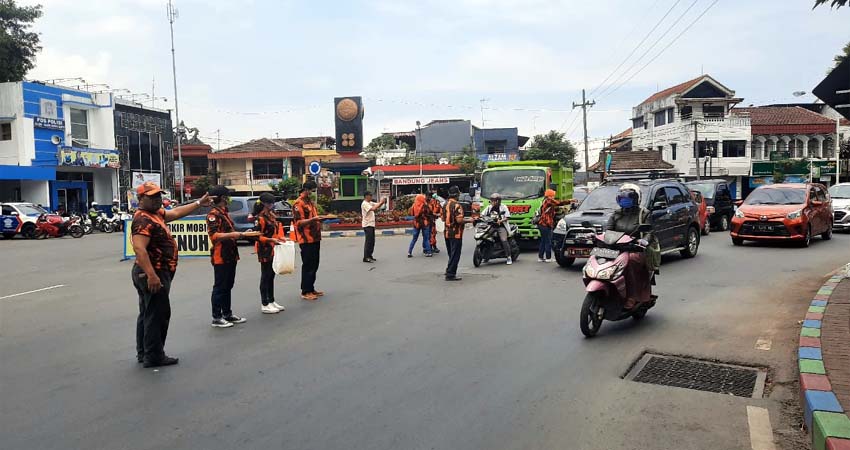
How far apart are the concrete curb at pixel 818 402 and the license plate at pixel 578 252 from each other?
209 inches

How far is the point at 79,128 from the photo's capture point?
3712 cm

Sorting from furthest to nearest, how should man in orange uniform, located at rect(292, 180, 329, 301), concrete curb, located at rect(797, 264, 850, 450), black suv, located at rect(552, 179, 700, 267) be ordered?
black suv, located at rect(552, 179, 700, 267), man in orange uniform, located at rect(292, 180, 329, 301), concrete curb, located at rect(797, 264, 850, 450)

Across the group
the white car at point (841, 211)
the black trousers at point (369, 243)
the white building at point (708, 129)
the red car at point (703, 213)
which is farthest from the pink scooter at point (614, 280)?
the white building at point (708, 129)

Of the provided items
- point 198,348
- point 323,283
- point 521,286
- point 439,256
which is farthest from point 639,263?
point 439,256

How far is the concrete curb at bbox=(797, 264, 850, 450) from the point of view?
3697 mm

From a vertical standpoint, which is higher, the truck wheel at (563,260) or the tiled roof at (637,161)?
the tiled roof at (637,161)

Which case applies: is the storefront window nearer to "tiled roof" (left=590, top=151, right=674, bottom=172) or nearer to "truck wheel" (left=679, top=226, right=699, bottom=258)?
"truck wheel" (left=679, top=226, right=699, bottom=258)

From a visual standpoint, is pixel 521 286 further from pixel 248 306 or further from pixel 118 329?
pixel 118 329

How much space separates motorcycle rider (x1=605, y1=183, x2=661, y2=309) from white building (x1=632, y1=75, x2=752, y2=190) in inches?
1727

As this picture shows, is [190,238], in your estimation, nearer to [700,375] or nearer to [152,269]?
[152,269]

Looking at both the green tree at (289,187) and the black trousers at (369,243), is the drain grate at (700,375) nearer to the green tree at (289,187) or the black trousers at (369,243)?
the black trousers at (369,243)

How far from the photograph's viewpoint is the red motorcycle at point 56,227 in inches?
1011

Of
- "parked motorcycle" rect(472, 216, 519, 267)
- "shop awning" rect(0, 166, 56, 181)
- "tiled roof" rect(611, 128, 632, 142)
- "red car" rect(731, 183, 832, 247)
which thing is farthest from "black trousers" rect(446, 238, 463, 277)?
"tiled roof" rect(611, 128, 632, 142)

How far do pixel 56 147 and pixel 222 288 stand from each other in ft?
107
